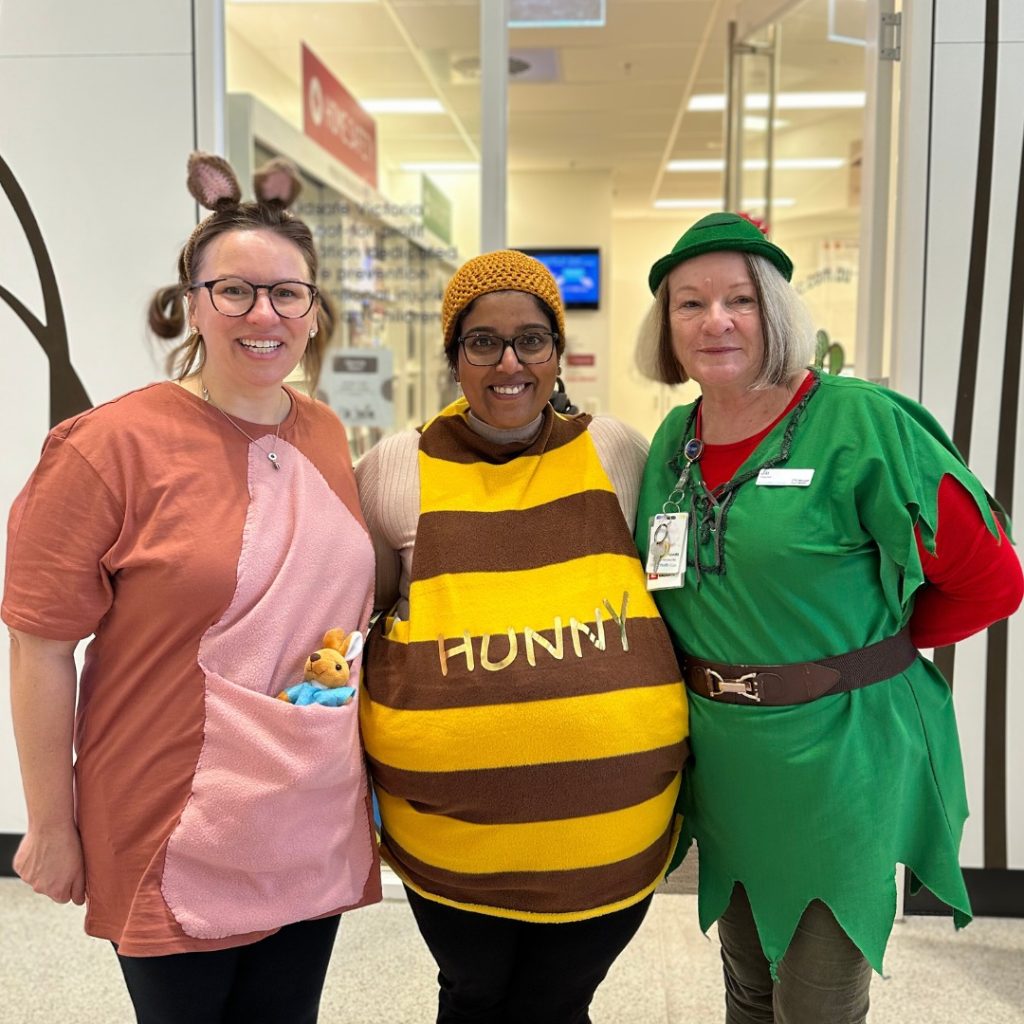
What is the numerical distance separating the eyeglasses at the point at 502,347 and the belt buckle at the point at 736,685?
586 mm

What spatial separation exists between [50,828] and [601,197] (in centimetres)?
947

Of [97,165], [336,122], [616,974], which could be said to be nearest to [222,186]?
[97,165]

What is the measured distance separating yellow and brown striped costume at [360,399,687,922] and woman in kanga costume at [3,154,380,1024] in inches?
4.1

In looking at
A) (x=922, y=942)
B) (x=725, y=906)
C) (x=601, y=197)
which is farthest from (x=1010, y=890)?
(x=601, y=197)

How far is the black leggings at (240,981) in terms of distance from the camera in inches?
54.2

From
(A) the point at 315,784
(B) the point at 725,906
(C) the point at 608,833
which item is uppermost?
(A) the point at 315,784

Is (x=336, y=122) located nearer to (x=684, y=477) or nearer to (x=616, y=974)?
(x=684, y=477)

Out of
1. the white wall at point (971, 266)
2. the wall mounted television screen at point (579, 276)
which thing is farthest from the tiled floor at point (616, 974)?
the wall mounted television screen at point (579, 276)

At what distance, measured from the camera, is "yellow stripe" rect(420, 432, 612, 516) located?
1584mm

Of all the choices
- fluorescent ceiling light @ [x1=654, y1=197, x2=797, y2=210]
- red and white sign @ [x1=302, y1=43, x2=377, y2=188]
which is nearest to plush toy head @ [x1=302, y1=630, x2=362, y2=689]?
red and white sign @ [x1=302, y1=43, x2=377, y2=188]

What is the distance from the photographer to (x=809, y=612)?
146 cm

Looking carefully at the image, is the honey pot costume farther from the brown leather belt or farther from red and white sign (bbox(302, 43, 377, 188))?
red and white sign (bbox(302, 43, 377, 188))

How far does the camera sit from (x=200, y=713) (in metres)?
1.33

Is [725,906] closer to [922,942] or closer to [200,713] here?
[200,713]
